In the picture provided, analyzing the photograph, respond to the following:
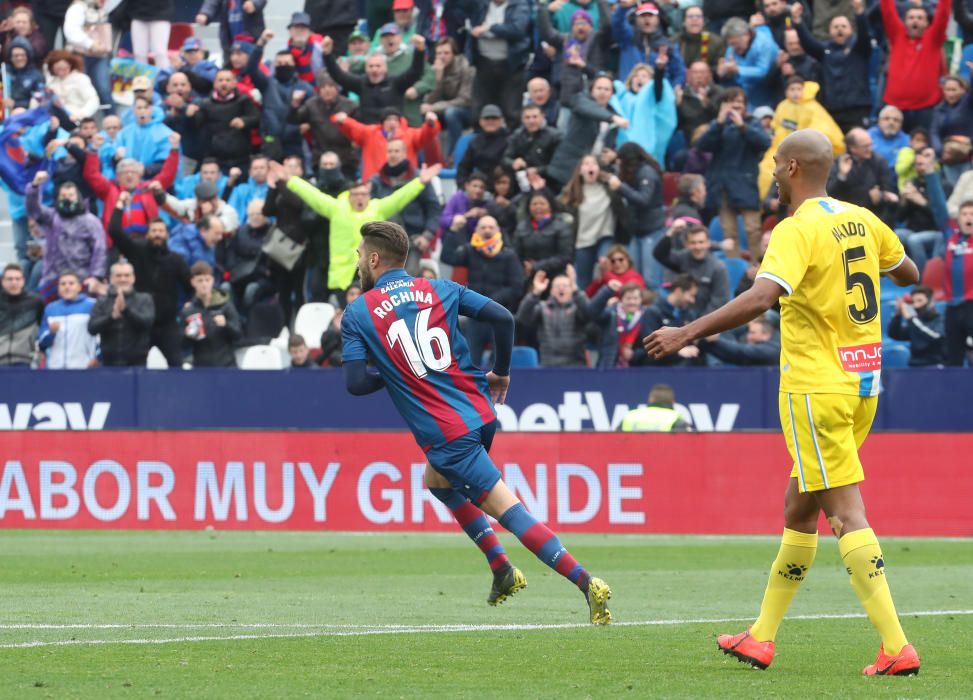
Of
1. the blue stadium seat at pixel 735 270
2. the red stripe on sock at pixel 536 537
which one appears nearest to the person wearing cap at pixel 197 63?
the blue stadium seat at pixel 735 270

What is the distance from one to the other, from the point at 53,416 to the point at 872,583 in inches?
584

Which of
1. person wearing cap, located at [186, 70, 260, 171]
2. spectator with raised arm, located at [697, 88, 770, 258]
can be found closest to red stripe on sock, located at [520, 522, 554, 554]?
spectator with raised arm, located at [697, 88, 770, 258]

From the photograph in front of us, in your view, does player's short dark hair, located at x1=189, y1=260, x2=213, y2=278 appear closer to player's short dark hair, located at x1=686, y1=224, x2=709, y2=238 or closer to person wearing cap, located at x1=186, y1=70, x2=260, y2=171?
person wearing cap, located at x1=186, y1=70, x2=260, y2=171

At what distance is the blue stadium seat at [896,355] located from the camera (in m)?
19.4

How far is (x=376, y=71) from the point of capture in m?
22.0

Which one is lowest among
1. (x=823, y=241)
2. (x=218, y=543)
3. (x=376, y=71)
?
(x=218, y=543)

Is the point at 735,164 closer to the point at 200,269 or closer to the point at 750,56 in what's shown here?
the point at 750,56

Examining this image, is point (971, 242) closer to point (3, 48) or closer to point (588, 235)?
point (588, 235)

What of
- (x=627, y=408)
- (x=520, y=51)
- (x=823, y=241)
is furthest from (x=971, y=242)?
(x=823, y=241)

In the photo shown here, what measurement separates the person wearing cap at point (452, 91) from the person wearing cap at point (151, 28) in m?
4.38

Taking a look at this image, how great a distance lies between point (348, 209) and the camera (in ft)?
66.4

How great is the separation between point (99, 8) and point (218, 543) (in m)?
10.7

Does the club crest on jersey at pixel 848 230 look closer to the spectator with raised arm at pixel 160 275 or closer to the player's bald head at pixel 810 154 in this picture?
the player's bald head at pixel 810 154

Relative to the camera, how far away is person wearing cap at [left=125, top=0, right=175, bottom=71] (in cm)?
2477
